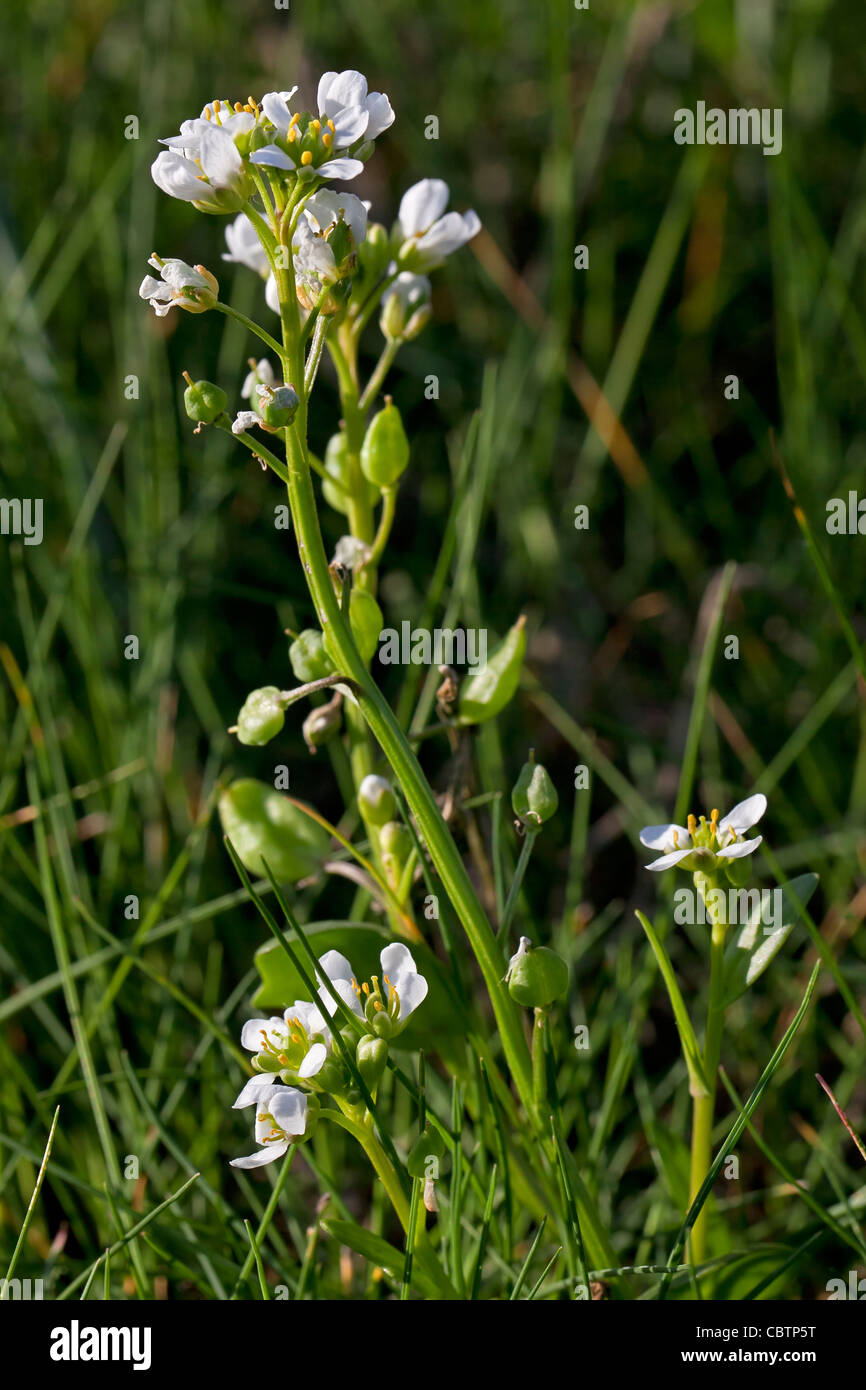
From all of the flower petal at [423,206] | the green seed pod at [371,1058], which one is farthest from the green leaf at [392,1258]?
the flower petal at [423,206]

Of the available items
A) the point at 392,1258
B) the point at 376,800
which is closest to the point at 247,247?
the point at 376,800

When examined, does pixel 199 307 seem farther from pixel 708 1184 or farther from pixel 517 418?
pixel 517 418

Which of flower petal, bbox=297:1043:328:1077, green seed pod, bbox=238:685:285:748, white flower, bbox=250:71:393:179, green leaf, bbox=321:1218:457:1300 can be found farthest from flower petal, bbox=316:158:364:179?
green leaf, bbox=321:1218:457:1300

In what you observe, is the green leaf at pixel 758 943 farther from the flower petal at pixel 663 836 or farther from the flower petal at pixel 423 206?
the flower petal at pixel 423 206

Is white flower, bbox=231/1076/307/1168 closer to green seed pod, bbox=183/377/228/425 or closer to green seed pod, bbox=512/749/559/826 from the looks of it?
green seed pod, bbox=512/749/559/826
